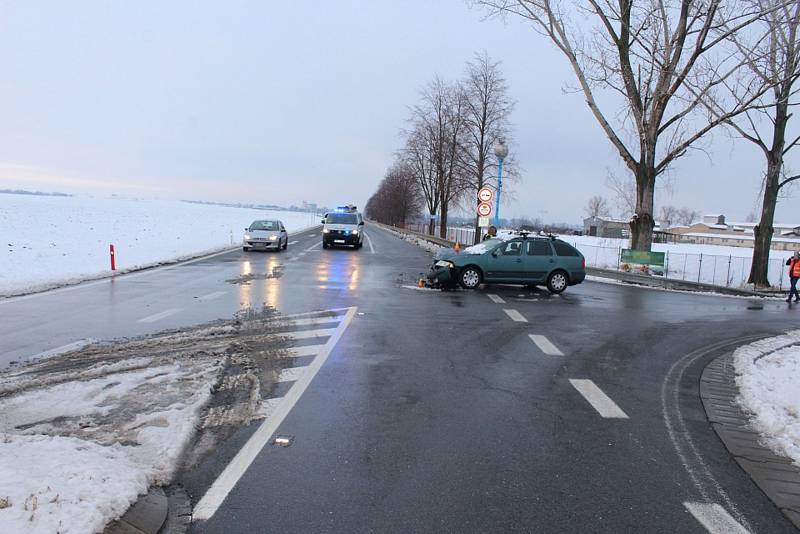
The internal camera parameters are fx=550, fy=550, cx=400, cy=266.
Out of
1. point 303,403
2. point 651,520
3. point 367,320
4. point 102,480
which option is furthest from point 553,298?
point 102,480

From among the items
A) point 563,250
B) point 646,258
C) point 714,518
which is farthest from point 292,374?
point 646,258

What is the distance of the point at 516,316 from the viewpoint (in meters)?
11.6

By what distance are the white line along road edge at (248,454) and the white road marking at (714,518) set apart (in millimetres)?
3156

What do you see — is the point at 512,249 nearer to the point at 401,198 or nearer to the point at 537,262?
the point at 537,262

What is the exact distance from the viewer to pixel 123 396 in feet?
17.8

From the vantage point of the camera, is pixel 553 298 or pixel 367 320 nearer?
pixel 367 320

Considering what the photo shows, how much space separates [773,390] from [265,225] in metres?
25.5

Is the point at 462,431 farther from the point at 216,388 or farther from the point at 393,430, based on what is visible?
the point at 216,388

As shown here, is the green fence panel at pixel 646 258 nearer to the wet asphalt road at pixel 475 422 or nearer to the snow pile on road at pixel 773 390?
the wet asphalt road at pixel 475 422

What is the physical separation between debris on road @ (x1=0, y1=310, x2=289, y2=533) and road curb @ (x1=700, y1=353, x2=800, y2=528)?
14.1 feet

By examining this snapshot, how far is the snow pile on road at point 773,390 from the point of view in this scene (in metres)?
5.16

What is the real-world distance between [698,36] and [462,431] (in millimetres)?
22458

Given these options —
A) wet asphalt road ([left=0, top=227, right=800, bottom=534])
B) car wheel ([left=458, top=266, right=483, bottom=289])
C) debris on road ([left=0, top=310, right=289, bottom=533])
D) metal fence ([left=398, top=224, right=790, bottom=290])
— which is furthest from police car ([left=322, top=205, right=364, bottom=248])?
debris on road ([left=0, top=310, right=289, bottom=533])

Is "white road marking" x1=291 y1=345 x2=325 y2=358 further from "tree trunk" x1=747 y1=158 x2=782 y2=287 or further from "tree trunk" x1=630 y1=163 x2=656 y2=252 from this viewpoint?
"tree trunk" x1=747 y1=158 x2=782 y2=287
